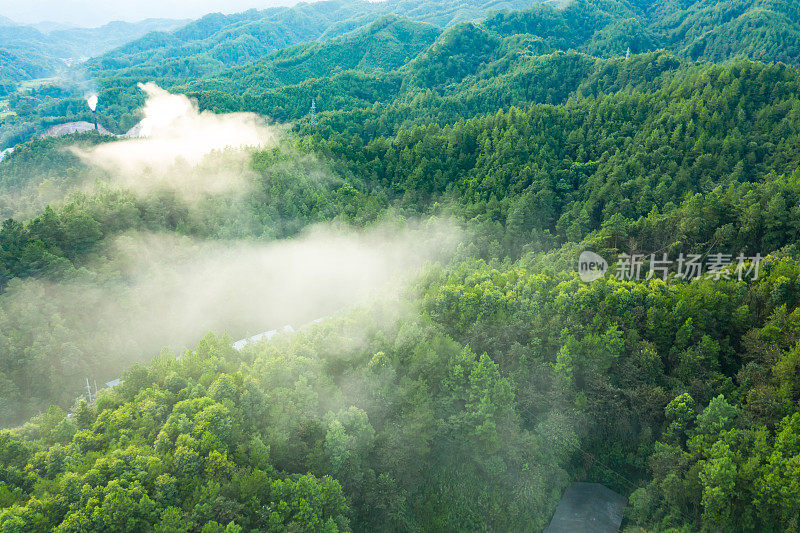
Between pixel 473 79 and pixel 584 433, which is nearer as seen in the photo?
pixel 584 433

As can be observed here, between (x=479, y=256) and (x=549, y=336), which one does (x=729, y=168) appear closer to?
(x=479, y=256)

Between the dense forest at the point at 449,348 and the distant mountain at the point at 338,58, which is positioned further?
the distant mountain at the point at 338,58

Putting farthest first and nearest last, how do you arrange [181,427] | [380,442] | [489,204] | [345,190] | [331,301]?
[345,190] → [489,204] → [331,301] → [380,442] → [181,427]

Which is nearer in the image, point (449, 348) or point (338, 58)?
point (449, 348)

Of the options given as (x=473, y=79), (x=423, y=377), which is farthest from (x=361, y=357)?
(x=473, y=79)

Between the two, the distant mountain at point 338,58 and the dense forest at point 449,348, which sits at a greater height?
the distant mountain at point 338,58

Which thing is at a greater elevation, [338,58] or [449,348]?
[338,58]

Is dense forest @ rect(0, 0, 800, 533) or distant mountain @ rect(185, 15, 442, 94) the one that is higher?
distant mountain @ rect(185, 15, 442, 94)

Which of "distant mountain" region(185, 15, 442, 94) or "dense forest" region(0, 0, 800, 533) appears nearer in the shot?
"dense forest" region(0, 0, 800, 533)
